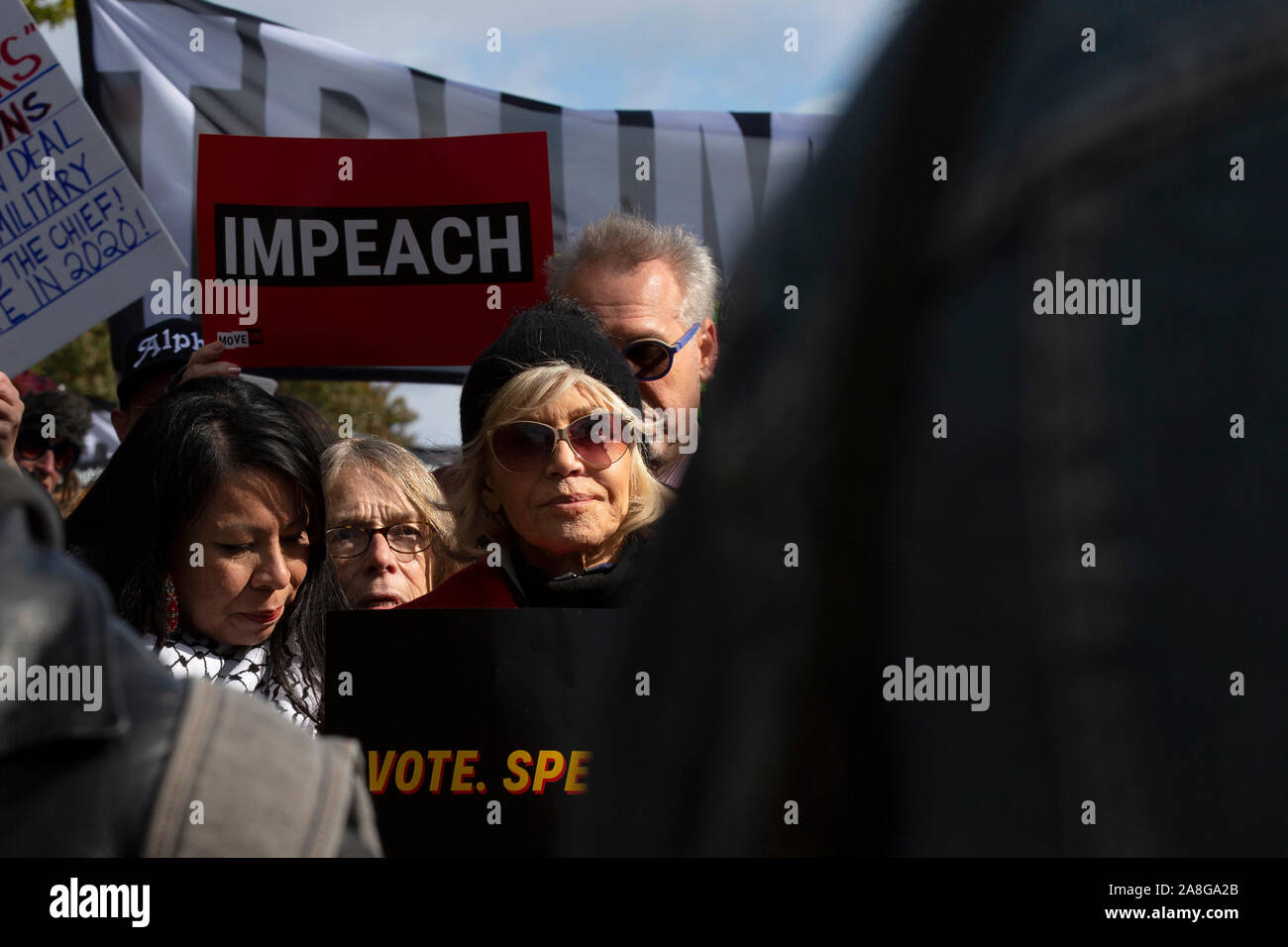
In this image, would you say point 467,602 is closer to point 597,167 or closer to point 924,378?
point 924,378

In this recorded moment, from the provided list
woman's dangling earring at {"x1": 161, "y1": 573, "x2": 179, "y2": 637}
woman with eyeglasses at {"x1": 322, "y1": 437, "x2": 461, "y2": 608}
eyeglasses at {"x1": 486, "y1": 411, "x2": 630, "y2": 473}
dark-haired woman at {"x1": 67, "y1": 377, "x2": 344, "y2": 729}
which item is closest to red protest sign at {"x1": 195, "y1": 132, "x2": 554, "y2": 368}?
woman with eyeglasses at {"x1": 322, "y1": 437, "x2": 461, "y2": 608}

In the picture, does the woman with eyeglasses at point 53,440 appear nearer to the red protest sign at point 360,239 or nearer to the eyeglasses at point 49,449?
the eyeglasses at point 49,449

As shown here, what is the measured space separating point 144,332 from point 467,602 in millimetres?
2450

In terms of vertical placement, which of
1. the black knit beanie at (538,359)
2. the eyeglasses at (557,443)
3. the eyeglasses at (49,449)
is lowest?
the eyeglasses at (557,443)

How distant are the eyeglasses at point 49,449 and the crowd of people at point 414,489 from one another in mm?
2368

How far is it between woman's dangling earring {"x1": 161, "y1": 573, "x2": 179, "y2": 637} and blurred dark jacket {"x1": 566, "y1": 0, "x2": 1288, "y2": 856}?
268 centimetres

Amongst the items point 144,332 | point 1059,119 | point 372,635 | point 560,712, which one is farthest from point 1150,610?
point 144,332

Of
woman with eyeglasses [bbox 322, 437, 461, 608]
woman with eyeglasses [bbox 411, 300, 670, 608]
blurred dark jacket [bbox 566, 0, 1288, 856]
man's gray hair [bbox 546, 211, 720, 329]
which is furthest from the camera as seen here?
man's gray hair [bbox 546, 211, 720, 329]

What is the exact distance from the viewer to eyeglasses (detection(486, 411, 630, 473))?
106 inches

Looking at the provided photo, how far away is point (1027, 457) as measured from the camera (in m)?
0.48

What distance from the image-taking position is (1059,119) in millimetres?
477
